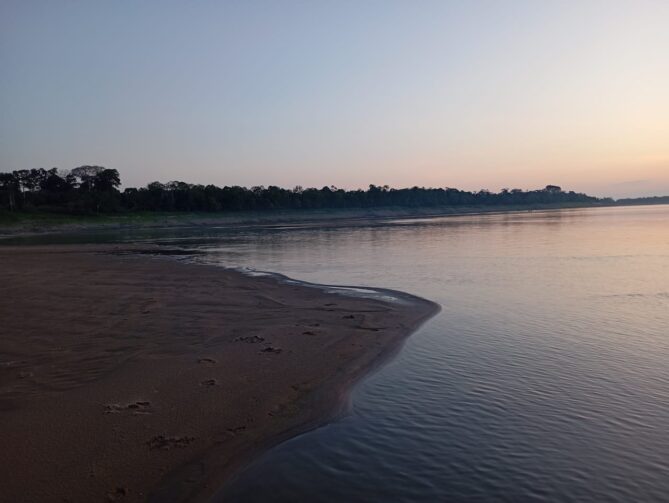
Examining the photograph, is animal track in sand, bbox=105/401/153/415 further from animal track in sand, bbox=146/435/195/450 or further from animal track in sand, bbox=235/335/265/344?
animal track in sand, bbox=235/335/265/344

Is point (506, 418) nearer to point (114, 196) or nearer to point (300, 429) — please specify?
point (300, 429)

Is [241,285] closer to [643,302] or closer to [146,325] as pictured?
[146,325]

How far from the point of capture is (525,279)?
71.7 ft

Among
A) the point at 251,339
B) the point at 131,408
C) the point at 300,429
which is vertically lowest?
the point at 300,429

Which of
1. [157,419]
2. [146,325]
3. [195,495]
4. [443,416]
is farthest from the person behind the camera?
[146,325]

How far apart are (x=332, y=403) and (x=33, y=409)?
175 inches

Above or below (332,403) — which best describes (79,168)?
above

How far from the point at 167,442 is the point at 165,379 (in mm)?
2475

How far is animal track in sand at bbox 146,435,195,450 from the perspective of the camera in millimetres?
6465

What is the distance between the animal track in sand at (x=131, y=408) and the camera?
7.44m

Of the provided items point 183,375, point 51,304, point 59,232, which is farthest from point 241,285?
point 59,232

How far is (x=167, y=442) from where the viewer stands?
657 centimetres

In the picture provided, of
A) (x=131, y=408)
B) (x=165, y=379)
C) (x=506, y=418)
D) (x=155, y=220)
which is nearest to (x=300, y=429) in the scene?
(x=131, y=408)

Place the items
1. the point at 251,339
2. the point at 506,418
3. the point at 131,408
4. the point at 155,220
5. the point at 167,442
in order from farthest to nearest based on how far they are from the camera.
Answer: the point at 155,220 → the point at 251,339 → the point at 506,418 → the point at 131,408 → the point at 167,442
